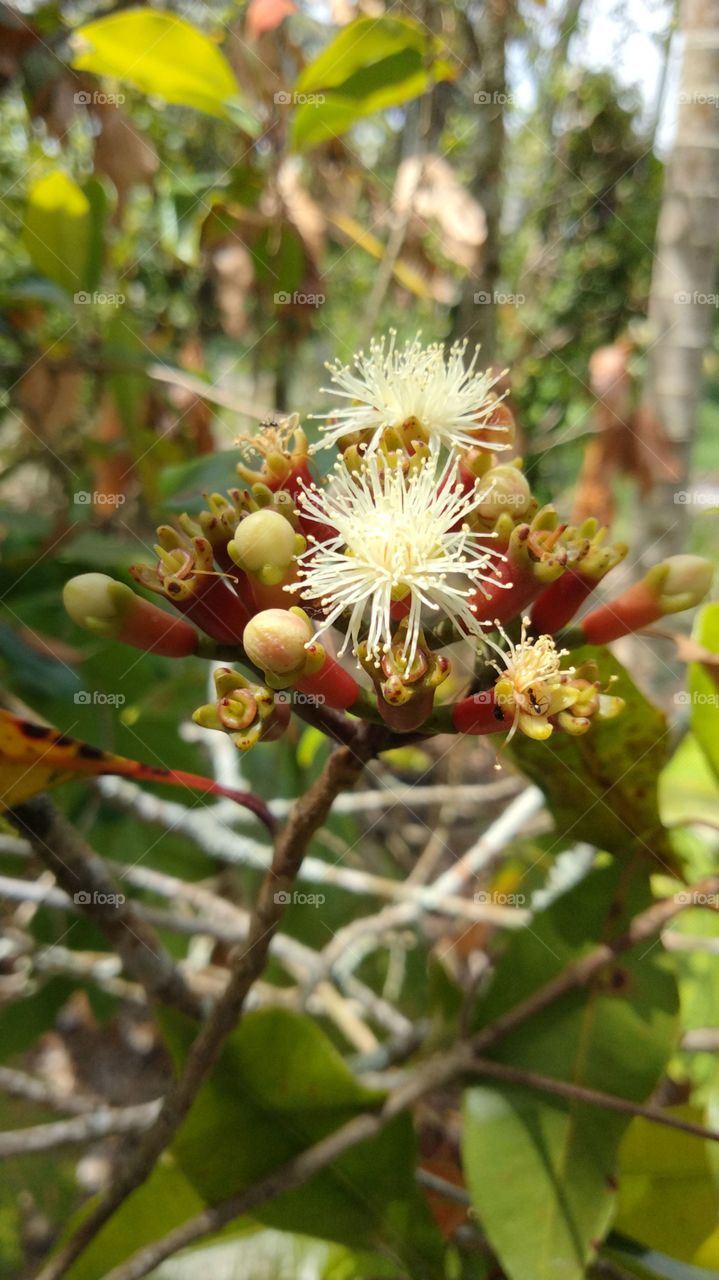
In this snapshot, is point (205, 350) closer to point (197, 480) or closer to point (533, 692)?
point (197, 480)

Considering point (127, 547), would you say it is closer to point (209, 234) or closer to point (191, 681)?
point (191, 681)

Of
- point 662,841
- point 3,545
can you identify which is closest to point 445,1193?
point 662,841

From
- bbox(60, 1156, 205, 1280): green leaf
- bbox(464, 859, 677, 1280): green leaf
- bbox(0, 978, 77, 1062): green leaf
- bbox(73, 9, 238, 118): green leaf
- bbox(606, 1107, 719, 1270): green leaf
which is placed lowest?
bbox(0, 978, 77, 1062): green leaf

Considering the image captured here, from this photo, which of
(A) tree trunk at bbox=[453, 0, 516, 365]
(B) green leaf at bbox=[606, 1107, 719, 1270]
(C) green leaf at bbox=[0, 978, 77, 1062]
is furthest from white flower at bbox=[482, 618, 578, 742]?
(C) green leaf at bbox=[0, 978, 77, 1062]

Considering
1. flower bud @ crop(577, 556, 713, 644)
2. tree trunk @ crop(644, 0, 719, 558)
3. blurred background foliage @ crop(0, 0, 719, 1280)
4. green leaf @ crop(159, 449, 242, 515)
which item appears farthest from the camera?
Answer: tree trunk @ crop(644, 0, 719, 558)

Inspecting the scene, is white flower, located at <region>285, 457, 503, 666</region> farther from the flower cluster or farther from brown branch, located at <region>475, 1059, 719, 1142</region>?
brown branch, located at <region>475, 1059, 719, 1142</region>

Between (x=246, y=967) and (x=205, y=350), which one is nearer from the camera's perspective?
(x=246, y=967)

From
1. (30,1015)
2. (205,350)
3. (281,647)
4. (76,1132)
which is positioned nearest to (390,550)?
(281,647)
